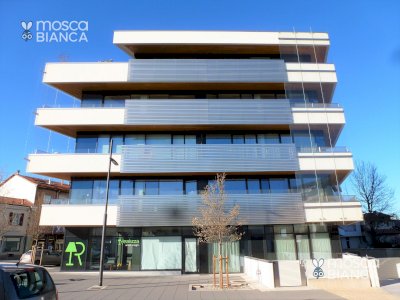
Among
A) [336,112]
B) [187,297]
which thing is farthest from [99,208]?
[336,112]

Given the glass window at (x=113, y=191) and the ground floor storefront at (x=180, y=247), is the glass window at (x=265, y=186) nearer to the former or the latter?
the ground floor storefront at (x=180, y=247)

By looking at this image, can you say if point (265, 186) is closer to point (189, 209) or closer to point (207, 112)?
point (189, 209)

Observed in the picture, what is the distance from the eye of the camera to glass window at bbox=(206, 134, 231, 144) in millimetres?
25109

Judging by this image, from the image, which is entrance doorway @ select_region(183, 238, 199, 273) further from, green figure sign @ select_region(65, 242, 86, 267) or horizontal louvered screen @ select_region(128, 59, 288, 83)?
horizontal louvered screen @ select_region(128, 59, 288, 83)

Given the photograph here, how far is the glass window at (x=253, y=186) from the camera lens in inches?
944

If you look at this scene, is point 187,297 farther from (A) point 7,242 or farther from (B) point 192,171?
(A) point 7,242

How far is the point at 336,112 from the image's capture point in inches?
985

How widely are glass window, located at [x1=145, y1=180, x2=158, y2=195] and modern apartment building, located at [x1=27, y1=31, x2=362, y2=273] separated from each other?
0.21 meters

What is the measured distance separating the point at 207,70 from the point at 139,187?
1055cm

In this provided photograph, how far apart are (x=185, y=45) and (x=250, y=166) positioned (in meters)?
11.4

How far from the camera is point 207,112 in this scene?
24.2m

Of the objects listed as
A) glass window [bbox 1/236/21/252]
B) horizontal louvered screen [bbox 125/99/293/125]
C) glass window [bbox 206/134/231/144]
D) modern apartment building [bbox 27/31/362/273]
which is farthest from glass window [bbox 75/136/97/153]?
glass window [bbox 1/236/21/252]

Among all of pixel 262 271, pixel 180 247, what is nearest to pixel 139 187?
pixel 180 247

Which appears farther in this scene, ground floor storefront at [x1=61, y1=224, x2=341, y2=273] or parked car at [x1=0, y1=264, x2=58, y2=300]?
ground floor storefront at [x1=61, y1=224, x2=341, y2=273]
